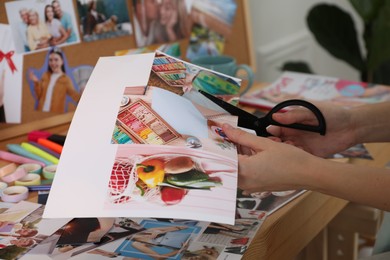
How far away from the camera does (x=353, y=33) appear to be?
175cm

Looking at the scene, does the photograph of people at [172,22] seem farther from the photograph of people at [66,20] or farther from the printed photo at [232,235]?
the printed photo at [232,235]

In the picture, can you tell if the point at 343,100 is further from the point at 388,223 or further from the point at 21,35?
the point at 21,35

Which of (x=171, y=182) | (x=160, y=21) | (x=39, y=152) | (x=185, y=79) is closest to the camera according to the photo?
(x=171, y=182)

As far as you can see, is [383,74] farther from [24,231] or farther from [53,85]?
[24,231]

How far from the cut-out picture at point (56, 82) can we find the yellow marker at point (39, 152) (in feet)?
0.31

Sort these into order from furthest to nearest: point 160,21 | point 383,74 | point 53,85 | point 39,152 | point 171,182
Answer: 1. point 383,74
2. point 160,21
3. point 53,85
4. point 39,152
5. point 171,182

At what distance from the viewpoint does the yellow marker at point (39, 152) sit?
90cm

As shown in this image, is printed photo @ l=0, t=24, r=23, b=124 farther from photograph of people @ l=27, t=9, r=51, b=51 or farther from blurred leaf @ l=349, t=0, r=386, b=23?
blurred leaf @ l=349, t=0, r=386, b=23

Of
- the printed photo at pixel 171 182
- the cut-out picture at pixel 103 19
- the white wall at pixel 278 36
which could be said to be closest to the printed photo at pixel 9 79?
the cut-out picture at pixel 103 19

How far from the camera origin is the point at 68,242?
2.28ft

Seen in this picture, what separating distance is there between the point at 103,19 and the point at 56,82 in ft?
0.49

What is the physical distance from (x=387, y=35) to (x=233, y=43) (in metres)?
0.58

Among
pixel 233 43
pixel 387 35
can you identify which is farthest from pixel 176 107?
pixel 387 35

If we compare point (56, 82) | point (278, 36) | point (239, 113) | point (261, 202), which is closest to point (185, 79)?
point (239, 113)
